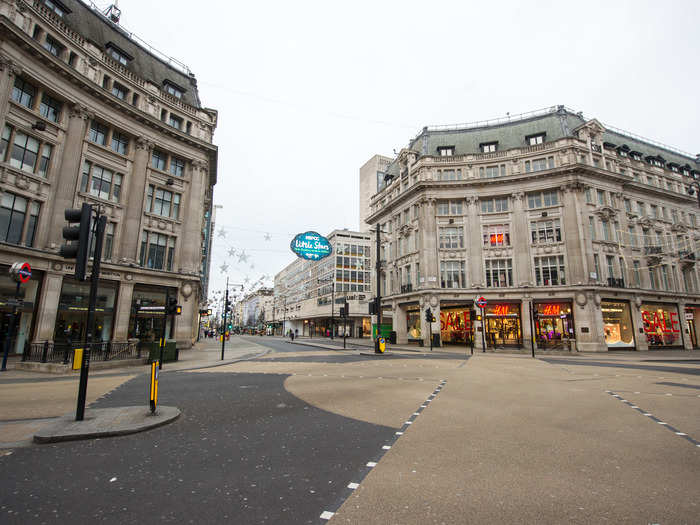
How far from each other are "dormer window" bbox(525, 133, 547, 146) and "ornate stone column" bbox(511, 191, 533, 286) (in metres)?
7.35

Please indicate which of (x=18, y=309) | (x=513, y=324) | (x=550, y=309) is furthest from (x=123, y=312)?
(x=550, y=309)

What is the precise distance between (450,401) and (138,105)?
110 ft

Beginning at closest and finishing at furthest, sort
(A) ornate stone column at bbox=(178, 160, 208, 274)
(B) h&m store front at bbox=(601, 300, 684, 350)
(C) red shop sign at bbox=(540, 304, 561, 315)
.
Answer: (A) ornate stone column at bbox=(178, 160, 208, 274) → (B) h&m store front at bbox=(601, 300, 684, 350) → (C) red shop sign at bbox=(540, 304, 561, 315)

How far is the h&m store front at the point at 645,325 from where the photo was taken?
3497 cm

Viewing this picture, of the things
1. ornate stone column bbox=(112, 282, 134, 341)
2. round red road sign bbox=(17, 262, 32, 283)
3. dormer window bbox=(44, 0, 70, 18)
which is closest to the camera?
round red road sign bbox=(17, 262, 32, 283)

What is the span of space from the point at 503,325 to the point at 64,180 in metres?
42.1

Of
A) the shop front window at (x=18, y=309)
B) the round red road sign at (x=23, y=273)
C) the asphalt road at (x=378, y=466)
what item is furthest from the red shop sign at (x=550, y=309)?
the shop front window at (x=18, y=309)

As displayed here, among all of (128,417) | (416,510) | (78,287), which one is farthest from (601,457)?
(78,287)

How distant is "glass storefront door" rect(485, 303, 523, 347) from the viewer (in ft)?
122

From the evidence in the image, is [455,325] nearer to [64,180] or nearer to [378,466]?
[378,466]

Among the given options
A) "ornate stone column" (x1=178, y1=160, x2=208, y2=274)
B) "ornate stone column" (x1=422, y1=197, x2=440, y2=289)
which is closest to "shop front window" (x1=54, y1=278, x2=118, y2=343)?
"ornate stone column" (x1=178, y1=160, x2=208, y2=274)

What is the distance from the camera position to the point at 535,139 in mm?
40531

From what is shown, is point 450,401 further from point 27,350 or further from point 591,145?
point 591,145

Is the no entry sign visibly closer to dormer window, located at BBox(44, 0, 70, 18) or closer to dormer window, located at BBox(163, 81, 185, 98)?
dormer window, located at BBox(44, 0, 70, 18)
